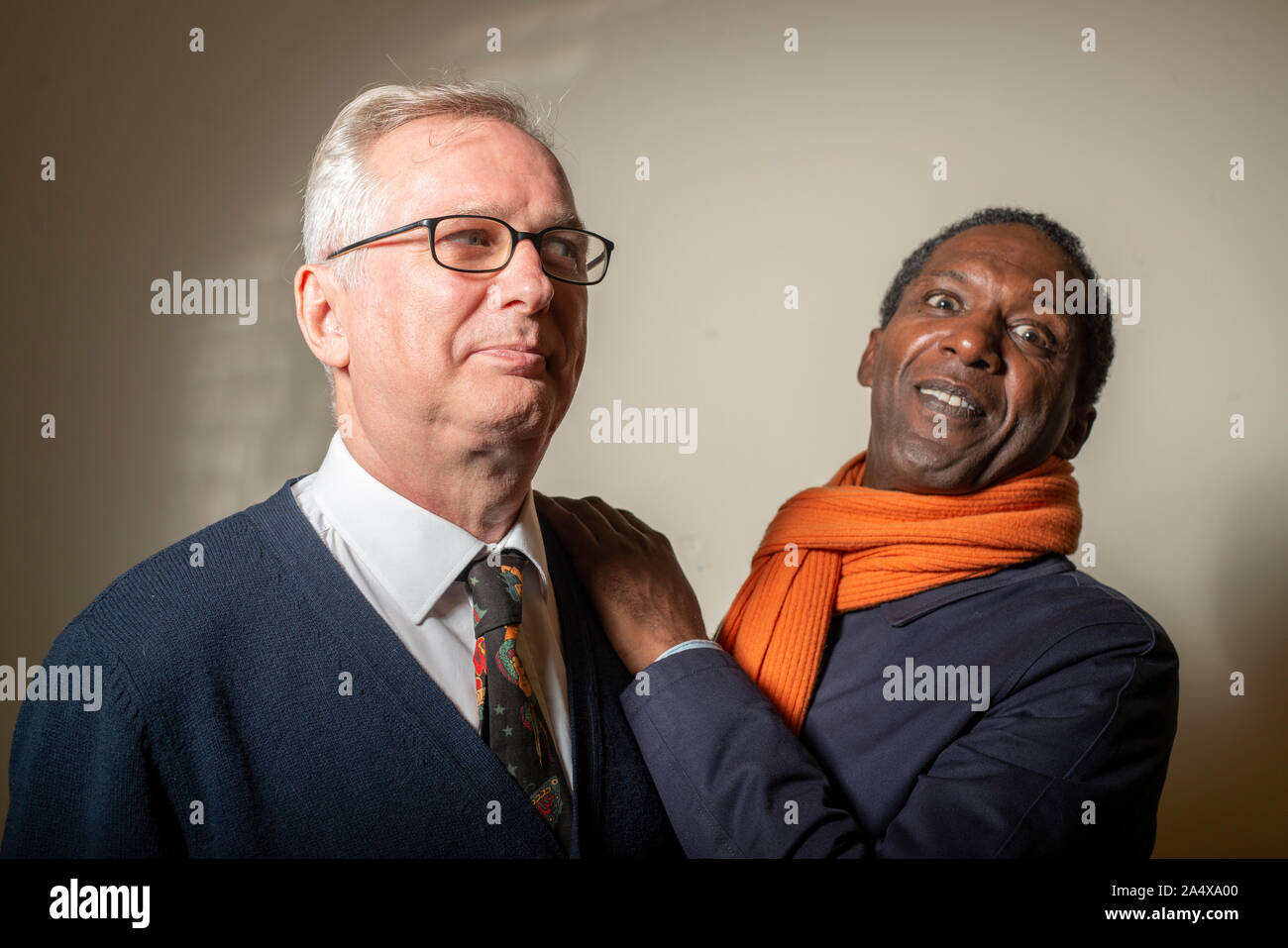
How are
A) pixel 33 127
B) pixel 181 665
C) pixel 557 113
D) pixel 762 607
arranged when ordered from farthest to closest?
pixel 557 113, pixel 33 127, pixel 762 607, pixel 181 665

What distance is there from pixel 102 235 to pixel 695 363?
3.84 ft

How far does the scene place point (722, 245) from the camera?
229cm

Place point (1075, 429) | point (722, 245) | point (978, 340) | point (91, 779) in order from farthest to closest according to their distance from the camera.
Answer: point (722, 245)
point (1075, 429)
point (978, 340)
point (91, 779)

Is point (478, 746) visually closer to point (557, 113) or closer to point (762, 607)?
point (762, 607)

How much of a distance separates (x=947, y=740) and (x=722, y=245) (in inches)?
50.6

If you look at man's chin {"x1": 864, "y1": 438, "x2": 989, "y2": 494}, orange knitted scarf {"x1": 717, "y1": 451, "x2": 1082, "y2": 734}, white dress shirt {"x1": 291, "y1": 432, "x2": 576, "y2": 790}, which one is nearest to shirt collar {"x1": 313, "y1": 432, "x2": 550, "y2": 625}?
Answer: white dress shirt {"x1": 291, "y1": 432, "x2": 576, "y2": 790}

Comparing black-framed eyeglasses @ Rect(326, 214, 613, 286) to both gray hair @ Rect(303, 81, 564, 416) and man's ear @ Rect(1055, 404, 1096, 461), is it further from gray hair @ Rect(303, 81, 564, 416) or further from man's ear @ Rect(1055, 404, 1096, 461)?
man's ear @ Rect(1055, 404, 1096, 461)

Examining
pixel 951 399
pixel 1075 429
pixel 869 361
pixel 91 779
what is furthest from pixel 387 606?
pixel 1075 429

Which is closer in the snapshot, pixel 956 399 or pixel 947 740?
pixel 947 740

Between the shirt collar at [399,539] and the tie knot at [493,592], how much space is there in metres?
0.02

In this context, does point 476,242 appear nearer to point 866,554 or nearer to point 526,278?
point 526,278

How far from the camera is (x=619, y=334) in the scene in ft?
Answer: 7.55

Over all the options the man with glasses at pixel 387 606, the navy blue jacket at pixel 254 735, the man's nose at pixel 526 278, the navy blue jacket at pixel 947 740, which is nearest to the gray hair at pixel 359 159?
the man with glasses at pixel 387 606
